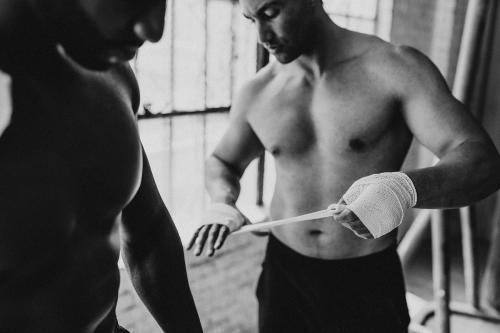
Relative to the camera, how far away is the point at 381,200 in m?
0.95

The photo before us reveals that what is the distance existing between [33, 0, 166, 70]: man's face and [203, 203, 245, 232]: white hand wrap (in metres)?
0.77

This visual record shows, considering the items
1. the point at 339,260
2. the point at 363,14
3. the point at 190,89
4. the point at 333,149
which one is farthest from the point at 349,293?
the point at 363,14

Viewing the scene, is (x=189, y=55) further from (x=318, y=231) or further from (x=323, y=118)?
(x=318, y=231)

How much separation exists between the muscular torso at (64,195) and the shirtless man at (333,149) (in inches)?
20.0

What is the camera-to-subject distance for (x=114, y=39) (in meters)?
0.49

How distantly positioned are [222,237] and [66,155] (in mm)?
667

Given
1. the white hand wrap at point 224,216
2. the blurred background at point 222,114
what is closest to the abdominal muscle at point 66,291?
the white hand wrap at point 224,216

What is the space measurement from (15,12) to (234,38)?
90.5 inches

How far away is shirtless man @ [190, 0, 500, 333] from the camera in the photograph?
1.16 metres

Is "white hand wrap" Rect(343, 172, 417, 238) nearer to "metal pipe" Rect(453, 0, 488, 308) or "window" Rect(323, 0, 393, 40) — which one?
"metal pipe" Rect(453, 0, 488, 308)

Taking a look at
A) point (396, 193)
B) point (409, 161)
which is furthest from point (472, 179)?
point (409, 161)

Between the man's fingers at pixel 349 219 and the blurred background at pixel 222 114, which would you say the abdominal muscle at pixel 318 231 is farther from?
the blurred background at pixel 222 114

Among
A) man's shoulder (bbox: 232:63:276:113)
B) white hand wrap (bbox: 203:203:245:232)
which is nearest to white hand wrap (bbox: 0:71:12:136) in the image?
white hand wrap (bbox: 203:203:245:232)

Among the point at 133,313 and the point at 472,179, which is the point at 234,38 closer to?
the point at 133,313
